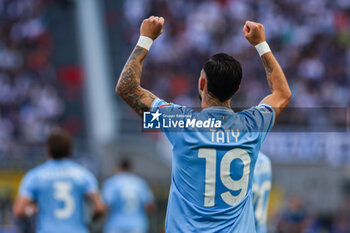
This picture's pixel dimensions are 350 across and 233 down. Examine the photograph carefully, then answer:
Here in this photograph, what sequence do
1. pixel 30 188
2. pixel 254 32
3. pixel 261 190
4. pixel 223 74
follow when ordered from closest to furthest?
1. pixel 223 74
2. pixel 254 32
3. pixel 261 190
4. pixel 30 188

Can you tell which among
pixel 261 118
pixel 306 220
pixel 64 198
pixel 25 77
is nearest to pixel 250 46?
pixel 25 77

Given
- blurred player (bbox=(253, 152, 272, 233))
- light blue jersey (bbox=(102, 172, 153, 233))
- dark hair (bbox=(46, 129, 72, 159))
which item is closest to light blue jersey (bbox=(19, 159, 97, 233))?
dark hair (bbox=(46, 129, 72, 159))

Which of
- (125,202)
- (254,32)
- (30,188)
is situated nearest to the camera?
(254,32)

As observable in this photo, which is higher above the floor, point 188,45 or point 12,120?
point 188,45

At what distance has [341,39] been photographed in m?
17.9

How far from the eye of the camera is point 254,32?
11.6ft

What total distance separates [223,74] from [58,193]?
3.22 meters

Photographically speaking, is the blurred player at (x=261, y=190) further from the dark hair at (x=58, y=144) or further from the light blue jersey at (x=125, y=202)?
the light blue jersey at (x=125, y=202)

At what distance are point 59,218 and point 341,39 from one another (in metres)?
13.4

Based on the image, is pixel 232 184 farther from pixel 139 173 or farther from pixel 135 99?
pixel 139 173

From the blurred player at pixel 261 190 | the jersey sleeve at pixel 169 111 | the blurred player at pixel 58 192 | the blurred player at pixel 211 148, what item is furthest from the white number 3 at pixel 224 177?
the blurred player at pixel 58 192

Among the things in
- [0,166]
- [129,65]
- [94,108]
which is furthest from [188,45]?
[129,65]

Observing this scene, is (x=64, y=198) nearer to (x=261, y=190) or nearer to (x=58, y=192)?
(x=58, y=192)

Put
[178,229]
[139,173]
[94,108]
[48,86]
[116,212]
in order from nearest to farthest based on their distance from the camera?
1. [178,229]
2. [116,212]
3. [139,173]
4. [94,108]
5. [48,86]
